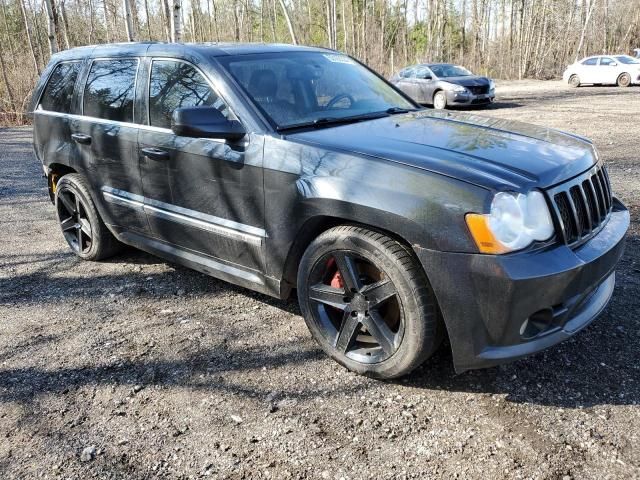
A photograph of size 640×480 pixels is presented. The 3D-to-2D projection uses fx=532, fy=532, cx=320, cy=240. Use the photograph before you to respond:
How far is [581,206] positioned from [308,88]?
6.17 feet

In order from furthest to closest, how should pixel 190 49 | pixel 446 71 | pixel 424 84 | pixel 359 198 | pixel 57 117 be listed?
pixel 446 71, pixel 424 84, pixel 57 117, pixel 190 49, pixel 359 198

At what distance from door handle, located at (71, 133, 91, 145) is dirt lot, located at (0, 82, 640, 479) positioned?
48.5 inches

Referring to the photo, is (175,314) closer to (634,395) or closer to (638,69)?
(634,395)

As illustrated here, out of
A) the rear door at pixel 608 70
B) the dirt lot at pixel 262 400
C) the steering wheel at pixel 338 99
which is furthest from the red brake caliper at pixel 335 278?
the rear door at pixel 608 70

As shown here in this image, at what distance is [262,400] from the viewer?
2812 millimetres

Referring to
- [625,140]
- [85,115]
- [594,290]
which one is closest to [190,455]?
[594,290]

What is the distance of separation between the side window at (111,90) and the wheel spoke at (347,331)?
226 centimetres

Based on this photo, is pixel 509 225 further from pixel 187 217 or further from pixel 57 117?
pixel 57 117

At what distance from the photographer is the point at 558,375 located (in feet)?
9.48

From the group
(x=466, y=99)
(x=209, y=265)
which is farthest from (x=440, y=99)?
(x=209, y=265)

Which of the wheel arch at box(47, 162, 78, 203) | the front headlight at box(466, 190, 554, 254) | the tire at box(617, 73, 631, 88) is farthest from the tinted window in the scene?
the front headlight at box(466, 190, 554, 254)

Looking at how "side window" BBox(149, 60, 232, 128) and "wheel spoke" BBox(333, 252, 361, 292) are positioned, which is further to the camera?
"side window" BBox(149, 60, 232, 128)

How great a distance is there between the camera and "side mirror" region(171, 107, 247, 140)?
2.99 meters

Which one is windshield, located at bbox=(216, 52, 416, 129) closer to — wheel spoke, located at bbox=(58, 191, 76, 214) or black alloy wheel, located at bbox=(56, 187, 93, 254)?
black alloy wheel, located at bbox=(56, 187, 93, 254)
